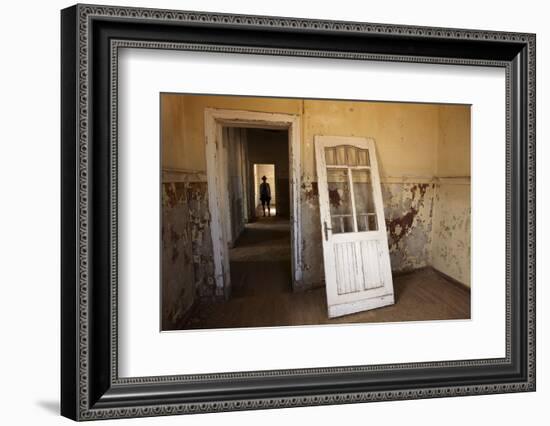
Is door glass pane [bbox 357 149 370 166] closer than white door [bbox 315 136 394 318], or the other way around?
white door [bbox 315 136 394 318]

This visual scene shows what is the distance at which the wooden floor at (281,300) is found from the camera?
1.38m

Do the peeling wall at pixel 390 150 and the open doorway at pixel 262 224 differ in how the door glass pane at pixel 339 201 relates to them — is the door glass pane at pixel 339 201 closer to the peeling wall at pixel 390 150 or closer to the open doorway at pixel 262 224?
the peeling wall at pixel 390 150

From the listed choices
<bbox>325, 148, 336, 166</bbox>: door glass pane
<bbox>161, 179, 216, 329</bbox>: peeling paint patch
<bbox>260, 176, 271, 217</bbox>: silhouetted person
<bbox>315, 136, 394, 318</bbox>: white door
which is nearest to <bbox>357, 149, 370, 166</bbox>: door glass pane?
<bbox>315, 136, 394, 318</bbox>: white door

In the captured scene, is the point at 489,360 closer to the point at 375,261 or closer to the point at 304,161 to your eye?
the point at 375,261

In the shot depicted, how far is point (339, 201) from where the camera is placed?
1.77m

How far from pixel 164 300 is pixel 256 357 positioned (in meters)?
0.32

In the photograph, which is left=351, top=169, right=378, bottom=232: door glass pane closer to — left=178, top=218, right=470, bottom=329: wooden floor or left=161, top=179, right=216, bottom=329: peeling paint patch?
left=178, top=218, right=470, bottom=329: wooden floor

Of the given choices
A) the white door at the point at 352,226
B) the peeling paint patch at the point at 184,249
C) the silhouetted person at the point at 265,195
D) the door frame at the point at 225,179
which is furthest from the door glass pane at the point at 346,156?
the peeling paint patch at the point at 184,249

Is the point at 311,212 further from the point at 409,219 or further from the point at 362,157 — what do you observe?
the point at 409,219

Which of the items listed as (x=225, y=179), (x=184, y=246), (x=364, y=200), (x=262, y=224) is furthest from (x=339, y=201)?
(x=184, y=246)

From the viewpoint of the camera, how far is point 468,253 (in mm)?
1464

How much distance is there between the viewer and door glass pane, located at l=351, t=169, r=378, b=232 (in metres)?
1.71

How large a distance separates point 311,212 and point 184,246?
1.60 feet

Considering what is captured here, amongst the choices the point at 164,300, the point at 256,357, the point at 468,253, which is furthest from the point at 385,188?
the point at 164,300
